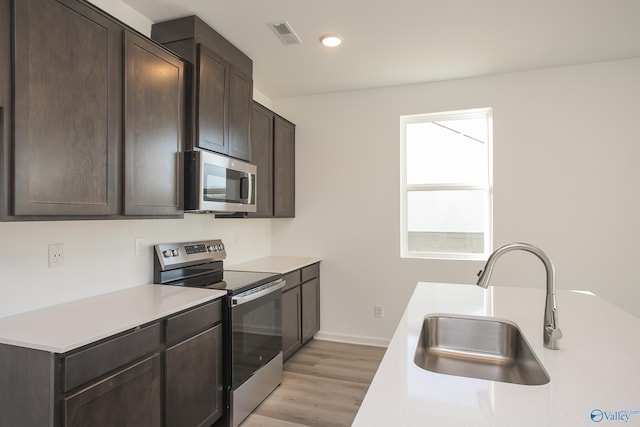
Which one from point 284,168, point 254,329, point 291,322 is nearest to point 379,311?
point 291,322

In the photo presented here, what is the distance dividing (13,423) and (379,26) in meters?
2.83

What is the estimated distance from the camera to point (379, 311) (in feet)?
12.2

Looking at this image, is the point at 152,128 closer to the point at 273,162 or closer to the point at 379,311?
the point at 273,162

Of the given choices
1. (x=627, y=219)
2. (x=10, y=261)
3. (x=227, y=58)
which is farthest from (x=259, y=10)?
(x=627, y=219)

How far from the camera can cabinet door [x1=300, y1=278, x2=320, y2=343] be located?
3506 millimetres

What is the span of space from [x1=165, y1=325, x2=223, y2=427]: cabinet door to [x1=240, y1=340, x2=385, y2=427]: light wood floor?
38 centimetres

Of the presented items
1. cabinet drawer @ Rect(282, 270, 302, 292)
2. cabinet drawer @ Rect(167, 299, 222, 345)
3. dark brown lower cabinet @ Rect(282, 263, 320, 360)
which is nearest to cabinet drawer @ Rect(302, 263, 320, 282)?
dark brown lower cabinet @ Rect(282, 263, 320, 360)

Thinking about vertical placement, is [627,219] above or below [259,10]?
below

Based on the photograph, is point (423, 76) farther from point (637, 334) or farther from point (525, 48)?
point (637, 334)

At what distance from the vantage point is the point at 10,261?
1.65 metres

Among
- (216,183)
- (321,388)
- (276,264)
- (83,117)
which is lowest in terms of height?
(321,388)

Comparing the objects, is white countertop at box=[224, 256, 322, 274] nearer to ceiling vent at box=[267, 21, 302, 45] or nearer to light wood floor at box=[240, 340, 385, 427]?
light wood floor at box=[240, 340, 385, 427]

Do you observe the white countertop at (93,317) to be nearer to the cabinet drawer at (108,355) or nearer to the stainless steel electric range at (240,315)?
the cabinet drawer at (108,355)

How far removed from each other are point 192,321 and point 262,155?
5.75 ft
